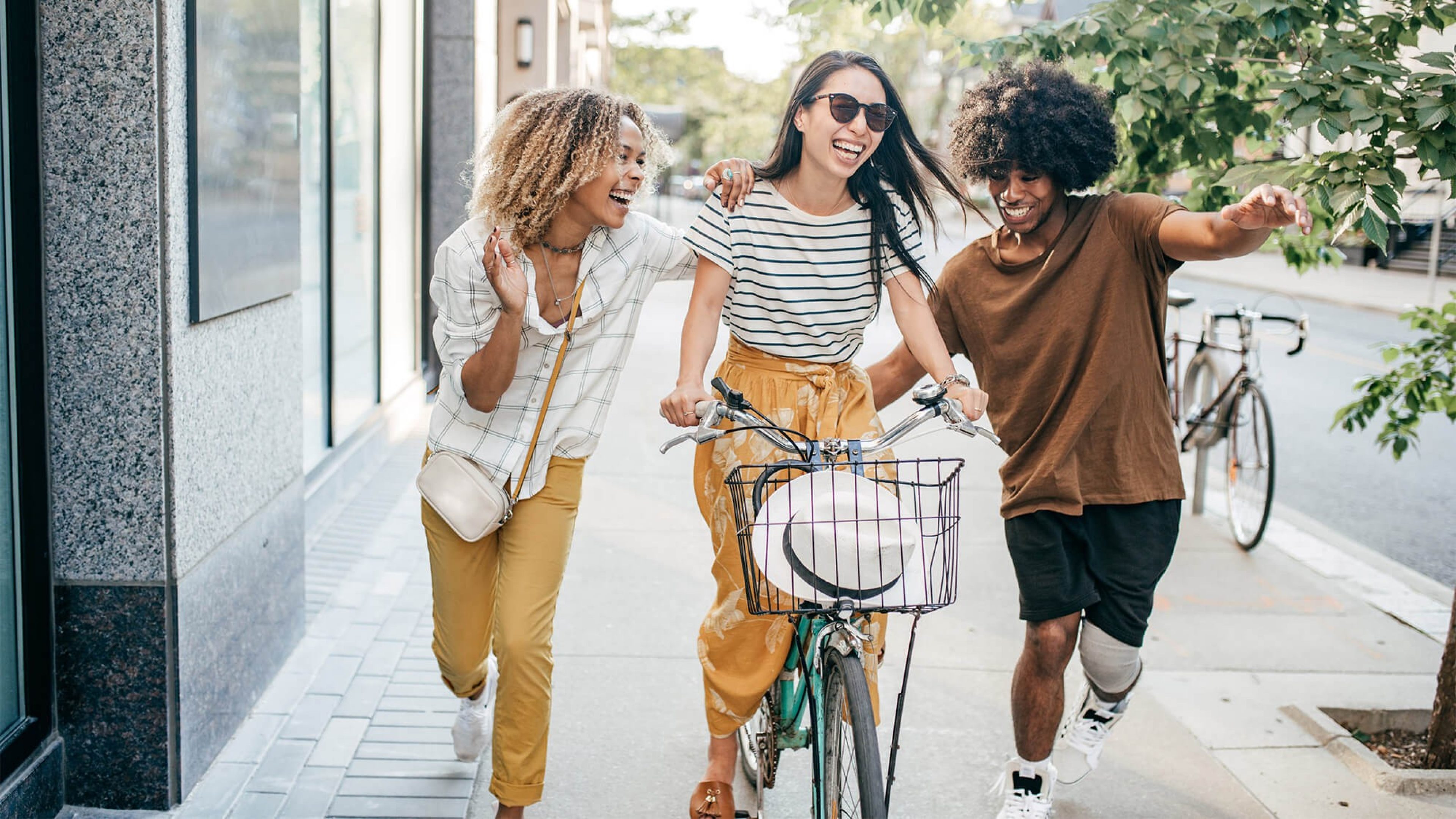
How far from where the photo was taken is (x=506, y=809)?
342cm

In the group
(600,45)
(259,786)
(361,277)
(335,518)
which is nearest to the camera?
(259,786)

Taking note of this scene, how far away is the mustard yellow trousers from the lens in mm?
3350

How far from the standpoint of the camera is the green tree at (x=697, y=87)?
152 feet

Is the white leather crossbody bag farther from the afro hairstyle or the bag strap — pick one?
the afro hairstyle

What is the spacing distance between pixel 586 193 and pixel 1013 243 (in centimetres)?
116

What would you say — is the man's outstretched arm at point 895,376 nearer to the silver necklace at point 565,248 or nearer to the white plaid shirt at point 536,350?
the white plaid shirt at point 536,350

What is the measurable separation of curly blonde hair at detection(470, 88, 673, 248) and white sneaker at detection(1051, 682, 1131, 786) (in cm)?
197

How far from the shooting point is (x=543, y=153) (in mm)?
3297

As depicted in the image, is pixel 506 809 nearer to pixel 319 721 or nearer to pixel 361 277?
pixel 319 721

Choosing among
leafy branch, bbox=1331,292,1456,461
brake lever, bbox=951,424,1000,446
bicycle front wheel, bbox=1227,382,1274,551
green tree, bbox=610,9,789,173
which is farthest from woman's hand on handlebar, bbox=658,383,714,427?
green tree, bbox=610,9,789,173

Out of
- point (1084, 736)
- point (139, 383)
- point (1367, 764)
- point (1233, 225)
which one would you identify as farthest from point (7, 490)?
point (1367, 764)

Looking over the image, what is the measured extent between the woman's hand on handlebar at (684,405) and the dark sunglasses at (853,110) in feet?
2.59

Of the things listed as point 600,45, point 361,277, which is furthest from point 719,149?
point 361,277

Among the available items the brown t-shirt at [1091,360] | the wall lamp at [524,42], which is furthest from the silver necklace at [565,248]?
the wall lamp at [524,42]
